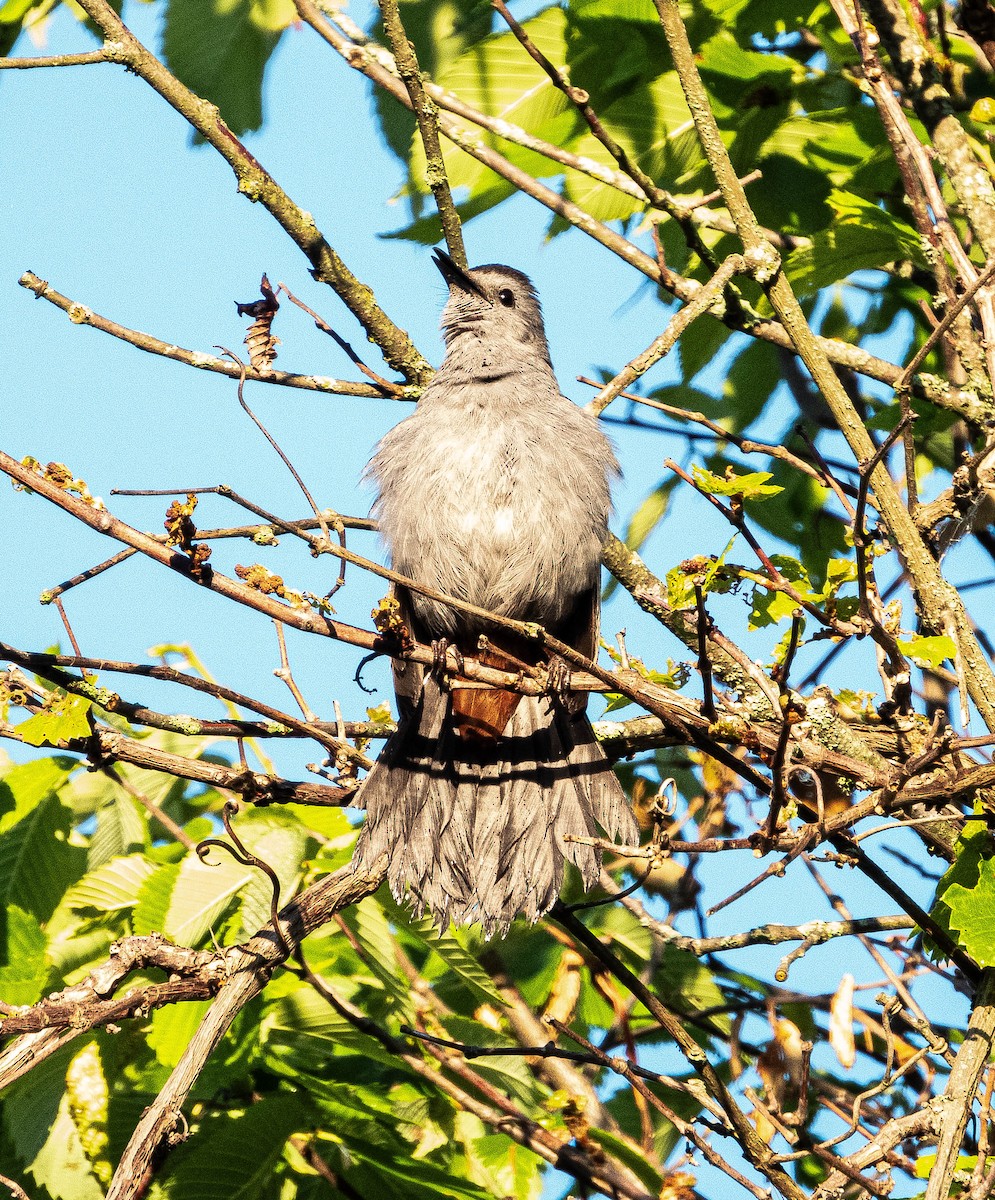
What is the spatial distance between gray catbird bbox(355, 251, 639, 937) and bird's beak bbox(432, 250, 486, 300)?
0.06ft

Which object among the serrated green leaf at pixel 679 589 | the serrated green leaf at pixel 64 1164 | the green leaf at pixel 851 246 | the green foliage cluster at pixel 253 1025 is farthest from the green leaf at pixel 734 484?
the serrated green leaf at pixel 64 1164

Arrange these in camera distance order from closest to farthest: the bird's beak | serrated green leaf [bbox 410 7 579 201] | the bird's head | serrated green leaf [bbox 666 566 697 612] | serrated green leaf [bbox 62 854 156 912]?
serrated green leaf [bbox 666 566 697 612], serrated green leaf [bbox 62 854 156 912], serrated green leaf [bbox 410 7 579 201], the bird's beak, the bird's head

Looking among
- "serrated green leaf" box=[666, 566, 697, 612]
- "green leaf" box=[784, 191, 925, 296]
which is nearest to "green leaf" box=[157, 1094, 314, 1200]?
"serrated green leaf" box=[666, 566, 697, 612]

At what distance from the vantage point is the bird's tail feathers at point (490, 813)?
355 cm

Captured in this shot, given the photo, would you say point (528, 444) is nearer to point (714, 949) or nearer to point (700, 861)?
point (700, 861)

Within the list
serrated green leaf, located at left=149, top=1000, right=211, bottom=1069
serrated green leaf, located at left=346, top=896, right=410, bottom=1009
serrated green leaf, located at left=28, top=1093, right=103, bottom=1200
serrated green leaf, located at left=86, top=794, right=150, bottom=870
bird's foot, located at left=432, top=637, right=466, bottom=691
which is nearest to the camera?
serrated green leaf, located at left=149, top=1000, right=211, bottom=1069

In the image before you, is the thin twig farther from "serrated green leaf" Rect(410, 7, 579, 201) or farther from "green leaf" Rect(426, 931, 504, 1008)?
"green leaf" Rect(426, 931, 504, 1008)

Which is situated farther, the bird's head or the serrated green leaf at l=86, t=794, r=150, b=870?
the bird's head

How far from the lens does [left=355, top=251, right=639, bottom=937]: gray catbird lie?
3664mm

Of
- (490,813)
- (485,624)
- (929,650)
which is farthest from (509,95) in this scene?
(929,650)

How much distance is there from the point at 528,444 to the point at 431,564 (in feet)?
1.74

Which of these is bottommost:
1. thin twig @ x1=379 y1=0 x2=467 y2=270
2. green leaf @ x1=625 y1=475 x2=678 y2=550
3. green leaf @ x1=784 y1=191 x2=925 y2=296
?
green leaf @ x1=625 y1=475 x2=678 y2=550

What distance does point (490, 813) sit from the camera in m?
3.92

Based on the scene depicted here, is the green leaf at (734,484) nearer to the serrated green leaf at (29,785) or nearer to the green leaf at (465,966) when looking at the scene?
the green leaf at (465,966)
